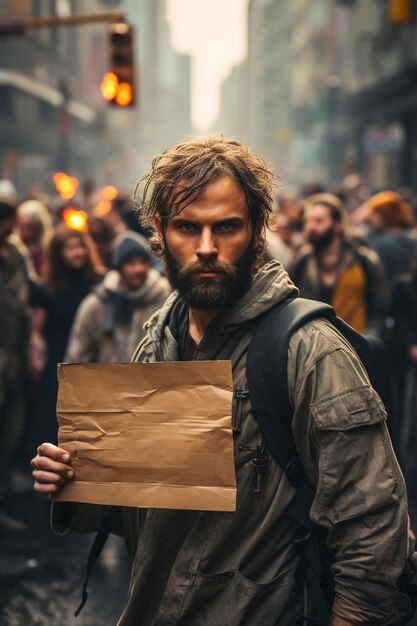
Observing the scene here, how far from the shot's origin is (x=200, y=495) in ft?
8.13

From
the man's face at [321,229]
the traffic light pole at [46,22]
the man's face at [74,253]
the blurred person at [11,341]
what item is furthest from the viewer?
the traffic light pole at [46,22]

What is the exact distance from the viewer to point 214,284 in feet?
8.65

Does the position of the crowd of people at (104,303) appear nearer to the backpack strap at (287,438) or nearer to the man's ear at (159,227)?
the man's ear at (159,227)

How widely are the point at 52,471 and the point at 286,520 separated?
551 millimetres

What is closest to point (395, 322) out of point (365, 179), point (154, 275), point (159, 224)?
point (154, 275)

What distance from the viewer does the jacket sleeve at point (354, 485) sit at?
2.40 m

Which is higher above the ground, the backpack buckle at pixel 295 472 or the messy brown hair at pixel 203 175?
the messy brown hair at pixel 203 175

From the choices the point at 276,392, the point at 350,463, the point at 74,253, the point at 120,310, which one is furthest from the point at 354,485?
the point at 74,253

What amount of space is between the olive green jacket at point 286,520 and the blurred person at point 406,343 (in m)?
5.08

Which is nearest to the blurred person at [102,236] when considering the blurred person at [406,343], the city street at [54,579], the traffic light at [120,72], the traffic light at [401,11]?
the blurred person at [406,343]

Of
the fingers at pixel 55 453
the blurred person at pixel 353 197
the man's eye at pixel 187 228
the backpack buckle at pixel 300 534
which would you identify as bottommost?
the blurred person at pixel 353 197

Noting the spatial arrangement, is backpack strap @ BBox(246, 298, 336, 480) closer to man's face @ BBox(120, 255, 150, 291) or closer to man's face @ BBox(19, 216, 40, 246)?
man's face @ BBox(120, 255, 150, 291)

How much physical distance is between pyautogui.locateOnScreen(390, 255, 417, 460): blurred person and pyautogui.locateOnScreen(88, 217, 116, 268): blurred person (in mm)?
3307

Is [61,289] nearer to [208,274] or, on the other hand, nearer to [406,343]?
[406,343]
